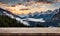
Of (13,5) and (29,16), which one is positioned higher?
(13,5)

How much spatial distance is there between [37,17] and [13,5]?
35 cm

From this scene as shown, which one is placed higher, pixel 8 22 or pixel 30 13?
pixel 30 13

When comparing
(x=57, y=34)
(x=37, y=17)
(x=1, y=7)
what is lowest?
(x=57, y=34)

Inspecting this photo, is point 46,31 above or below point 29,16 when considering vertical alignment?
below

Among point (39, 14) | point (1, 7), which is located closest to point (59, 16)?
point (39, 14)

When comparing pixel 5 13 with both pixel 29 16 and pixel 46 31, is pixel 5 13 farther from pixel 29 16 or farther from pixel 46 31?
pixel 46 31

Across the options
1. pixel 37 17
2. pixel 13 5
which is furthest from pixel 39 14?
pixel 13 5

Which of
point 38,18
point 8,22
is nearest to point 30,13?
point 38,18

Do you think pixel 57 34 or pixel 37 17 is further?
pixel 37 17

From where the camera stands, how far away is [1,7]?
88.0 inches

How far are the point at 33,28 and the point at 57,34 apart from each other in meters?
0.32

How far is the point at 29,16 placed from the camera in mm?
2209

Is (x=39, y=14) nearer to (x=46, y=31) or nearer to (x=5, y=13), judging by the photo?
(x=46, y=31)

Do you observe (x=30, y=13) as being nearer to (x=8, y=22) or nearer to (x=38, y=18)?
(x=38, y=18)
